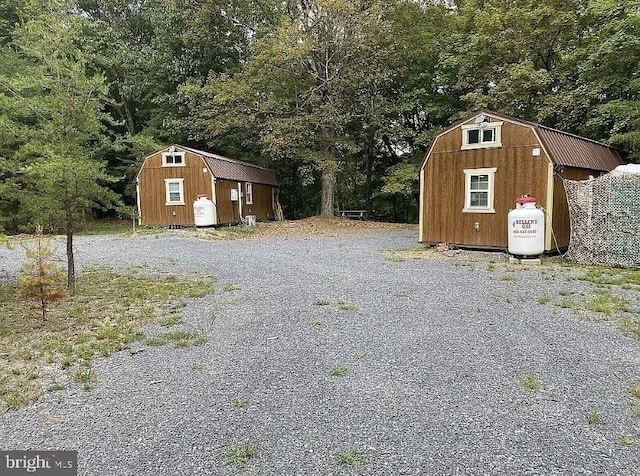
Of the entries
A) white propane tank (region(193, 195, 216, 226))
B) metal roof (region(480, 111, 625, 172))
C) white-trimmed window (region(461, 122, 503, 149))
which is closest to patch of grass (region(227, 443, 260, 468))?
metal roof (region(480, 111, 625, 172))

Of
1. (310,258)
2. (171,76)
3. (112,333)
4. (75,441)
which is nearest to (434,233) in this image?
(310,258)

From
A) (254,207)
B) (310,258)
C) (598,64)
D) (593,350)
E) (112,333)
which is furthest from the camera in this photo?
(254,207)

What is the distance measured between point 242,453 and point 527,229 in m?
8.32

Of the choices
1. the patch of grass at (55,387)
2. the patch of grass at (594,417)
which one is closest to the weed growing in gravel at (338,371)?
the patch of grass at (594,417)

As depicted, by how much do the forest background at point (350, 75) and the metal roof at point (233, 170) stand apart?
142cm

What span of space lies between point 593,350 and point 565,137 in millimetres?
8402

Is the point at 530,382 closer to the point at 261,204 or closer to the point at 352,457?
the point at 352,457

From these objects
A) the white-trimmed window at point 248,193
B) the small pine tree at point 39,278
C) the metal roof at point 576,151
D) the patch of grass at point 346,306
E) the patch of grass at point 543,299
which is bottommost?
the patch of grass at point 543,299

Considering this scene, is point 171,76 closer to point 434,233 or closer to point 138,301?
point 434,233

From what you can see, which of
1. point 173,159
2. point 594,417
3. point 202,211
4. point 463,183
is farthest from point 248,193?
point 594,417

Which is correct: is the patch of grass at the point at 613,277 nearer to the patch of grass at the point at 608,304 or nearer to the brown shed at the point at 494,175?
the patch of grass at the point at 608,304

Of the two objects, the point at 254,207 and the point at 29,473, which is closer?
the point at 29,473

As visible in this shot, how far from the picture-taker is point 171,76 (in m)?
23.3

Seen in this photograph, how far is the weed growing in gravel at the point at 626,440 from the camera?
8.95ft
